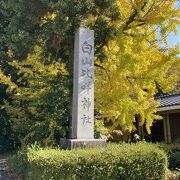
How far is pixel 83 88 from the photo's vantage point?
805cm

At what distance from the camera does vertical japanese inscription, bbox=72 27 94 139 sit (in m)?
7.80

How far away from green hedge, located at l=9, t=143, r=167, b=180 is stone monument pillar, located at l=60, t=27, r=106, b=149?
803 mm

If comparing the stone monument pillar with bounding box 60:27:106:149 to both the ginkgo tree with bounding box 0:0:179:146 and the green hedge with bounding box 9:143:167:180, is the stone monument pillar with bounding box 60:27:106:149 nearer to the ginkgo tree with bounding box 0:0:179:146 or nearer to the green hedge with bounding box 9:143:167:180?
the ginkgo tree with bounding box 0:0:179:146

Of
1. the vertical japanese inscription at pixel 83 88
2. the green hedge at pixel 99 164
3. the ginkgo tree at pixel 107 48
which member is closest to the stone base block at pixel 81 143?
the vertical japanese inscription at pixel 83 88

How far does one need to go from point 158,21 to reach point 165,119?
29.6 feet

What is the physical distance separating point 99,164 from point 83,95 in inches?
82.0

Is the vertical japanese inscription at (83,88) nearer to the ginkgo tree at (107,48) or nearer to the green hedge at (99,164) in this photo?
the ginkgo tree at (107,48)

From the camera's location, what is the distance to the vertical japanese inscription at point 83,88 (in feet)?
25.6

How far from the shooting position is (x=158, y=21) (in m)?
9.28

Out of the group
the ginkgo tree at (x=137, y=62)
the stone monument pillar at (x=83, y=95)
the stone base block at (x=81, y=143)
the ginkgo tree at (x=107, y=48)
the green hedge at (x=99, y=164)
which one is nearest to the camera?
the green hedge at (x=99, y=164)

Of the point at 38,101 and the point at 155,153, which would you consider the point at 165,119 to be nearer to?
the point at 38,101

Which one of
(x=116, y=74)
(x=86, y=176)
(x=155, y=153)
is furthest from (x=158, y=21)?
(x=86, y=176)

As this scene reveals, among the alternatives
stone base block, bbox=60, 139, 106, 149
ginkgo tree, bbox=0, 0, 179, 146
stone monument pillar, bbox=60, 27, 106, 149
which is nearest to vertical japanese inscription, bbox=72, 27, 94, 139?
stone monument pillar, bbox=60, 27, 106, 149

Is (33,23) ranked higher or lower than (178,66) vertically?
higher
